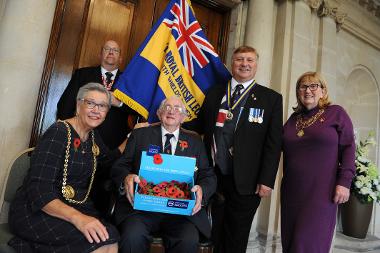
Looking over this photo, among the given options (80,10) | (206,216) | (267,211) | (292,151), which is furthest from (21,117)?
(267,211)

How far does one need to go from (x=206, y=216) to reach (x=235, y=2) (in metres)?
2.91

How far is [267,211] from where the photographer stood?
3.56m

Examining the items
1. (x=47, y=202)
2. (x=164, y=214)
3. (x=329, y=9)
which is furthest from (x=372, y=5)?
(x=47, y=202)

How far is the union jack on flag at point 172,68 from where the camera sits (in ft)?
8.21

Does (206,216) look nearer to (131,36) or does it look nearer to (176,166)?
(176,166)

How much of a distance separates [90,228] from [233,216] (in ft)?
3.46

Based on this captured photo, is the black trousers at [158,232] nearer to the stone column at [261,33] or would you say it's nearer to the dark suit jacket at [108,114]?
the dark suit jacket at [108,114]

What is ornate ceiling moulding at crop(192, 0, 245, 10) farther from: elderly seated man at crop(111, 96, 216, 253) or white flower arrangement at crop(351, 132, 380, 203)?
white flower arrangement at crop(351, 132, 380, 203)

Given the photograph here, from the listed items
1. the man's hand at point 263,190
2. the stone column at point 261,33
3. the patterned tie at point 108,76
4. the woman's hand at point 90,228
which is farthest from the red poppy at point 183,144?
the stone column at point 261,33

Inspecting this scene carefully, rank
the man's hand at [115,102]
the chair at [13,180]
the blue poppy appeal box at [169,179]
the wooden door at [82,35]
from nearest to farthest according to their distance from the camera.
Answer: the blue poppy appeal box at [169,179], the chair at [13,180], the man's hand at [115,102], the wooden door at [82,35]

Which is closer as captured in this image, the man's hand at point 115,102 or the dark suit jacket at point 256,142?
the dark suit jacket at point 256,142

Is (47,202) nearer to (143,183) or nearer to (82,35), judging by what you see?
(143,183)

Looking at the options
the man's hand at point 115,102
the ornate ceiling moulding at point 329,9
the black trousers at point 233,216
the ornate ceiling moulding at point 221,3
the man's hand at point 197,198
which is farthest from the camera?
the ornate ceiling moulding at point 329,9

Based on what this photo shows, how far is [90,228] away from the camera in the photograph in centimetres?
155
